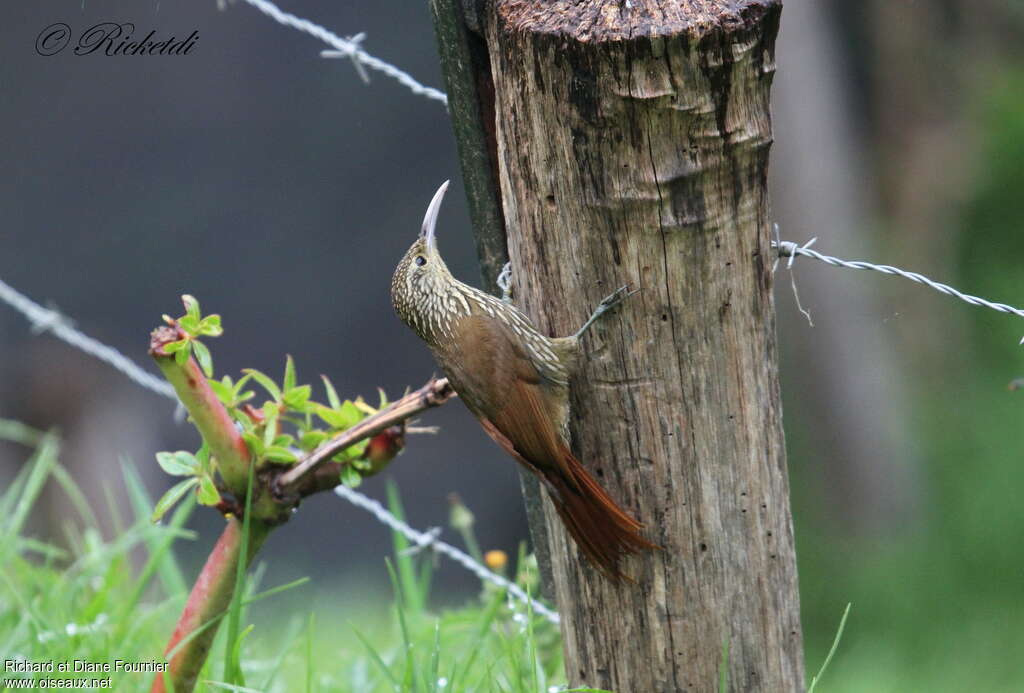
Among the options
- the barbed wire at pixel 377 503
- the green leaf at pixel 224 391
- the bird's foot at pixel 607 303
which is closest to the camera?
the bird's foot at pixel 607 303

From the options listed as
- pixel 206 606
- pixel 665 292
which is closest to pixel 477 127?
pixel 665 292

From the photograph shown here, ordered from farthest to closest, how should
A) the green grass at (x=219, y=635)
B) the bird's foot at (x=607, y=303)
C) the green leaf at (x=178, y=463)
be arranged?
the green grass at (x=219, y=635)
the green leaf at (x=178, y=463)
the bird's foot at (x=607, y=303)

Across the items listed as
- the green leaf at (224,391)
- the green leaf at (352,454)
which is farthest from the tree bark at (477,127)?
the green leaf at (224,391)

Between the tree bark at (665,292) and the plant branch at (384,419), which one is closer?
the tree bark at (665,292)

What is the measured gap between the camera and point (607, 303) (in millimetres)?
1699

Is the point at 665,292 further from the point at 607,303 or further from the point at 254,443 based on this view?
the point at 254,443

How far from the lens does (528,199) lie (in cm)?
173

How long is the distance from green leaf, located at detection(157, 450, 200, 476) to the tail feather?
2.18ft

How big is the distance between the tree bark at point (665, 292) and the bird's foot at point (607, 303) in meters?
0.01

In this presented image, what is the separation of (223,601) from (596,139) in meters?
1.17

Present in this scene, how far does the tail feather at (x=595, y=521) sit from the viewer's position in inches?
67.7

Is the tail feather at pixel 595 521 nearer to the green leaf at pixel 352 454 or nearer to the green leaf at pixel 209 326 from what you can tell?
the green leaf at pixel 352 454

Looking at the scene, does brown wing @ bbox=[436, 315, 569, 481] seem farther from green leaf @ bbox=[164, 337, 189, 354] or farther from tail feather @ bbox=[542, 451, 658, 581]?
green leaf @ bbox=[164, 337, 189, 354]

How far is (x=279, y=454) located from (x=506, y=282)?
0.54m
